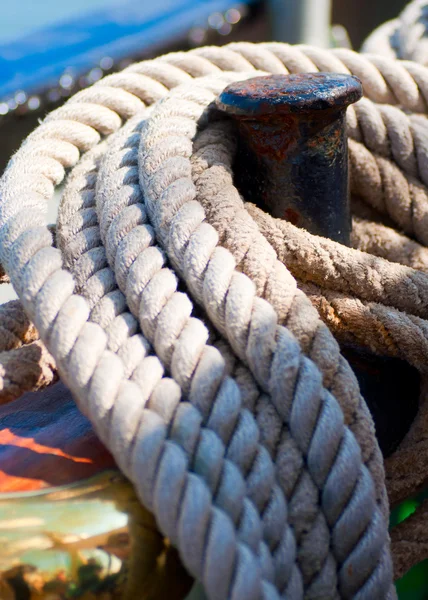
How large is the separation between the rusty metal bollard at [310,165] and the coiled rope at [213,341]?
53 mm

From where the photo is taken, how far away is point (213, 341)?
0.73 meters

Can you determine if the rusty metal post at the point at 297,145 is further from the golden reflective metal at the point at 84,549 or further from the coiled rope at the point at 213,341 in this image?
the golden reflective metal at the point at 84,549

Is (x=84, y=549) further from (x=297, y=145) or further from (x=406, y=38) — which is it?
(x=406, y=38)

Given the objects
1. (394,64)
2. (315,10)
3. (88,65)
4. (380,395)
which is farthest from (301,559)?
(315,10)

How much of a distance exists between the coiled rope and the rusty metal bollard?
5cm

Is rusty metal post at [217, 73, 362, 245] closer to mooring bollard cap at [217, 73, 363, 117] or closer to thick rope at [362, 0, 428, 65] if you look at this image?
mooring bollard cap at [217, 73, 363, 117]

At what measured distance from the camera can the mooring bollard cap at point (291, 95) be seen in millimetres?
787

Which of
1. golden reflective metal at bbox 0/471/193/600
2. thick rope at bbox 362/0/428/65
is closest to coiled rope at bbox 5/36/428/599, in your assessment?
golden reflective metal at bbox 0/471/193/600

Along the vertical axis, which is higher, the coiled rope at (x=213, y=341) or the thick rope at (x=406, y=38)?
the thick rope at (x=406, y=38)

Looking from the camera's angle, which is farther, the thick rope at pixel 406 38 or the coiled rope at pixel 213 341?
the thick rope at pixel 406 38

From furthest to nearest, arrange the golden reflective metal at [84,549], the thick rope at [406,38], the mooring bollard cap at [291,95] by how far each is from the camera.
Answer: the thick rope at [406,38] < the mooring bollard cap at [291,95] < the golden reflective metal at [84,549]

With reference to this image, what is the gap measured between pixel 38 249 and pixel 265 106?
0.31 meters

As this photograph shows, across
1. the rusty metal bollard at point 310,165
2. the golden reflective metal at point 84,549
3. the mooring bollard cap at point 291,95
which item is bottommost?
the golden reflective metal at point 84,549

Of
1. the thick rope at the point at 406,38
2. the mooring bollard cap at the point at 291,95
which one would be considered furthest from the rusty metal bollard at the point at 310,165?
the thick rope at the point at 406,38
